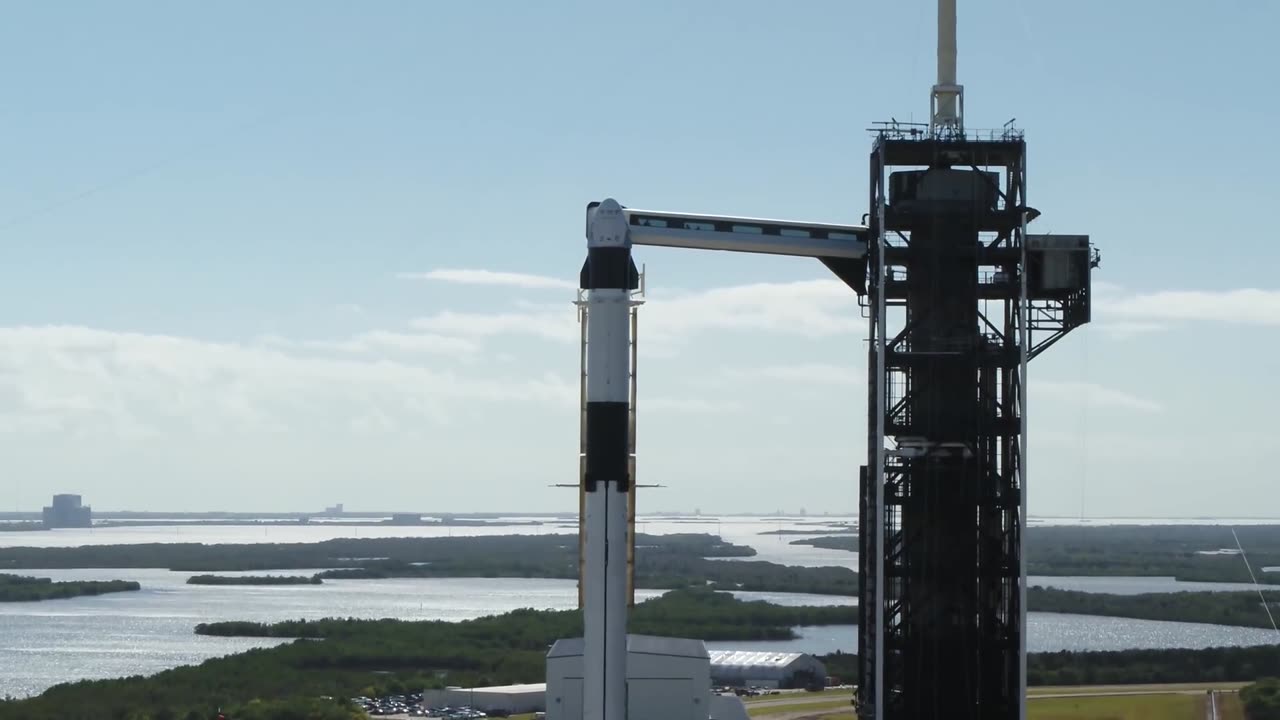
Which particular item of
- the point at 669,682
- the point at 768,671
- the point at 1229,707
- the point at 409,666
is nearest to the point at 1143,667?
the point at 1229,707

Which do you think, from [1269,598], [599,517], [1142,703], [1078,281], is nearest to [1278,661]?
[1142,703]

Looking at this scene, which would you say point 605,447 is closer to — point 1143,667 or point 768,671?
point 768,671

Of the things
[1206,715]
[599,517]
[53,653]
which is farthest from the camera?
[53,653]

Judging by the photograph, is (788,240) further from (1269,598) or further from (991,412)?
(1269,598)

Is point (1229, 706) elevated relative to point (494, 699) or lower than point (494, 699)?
lower

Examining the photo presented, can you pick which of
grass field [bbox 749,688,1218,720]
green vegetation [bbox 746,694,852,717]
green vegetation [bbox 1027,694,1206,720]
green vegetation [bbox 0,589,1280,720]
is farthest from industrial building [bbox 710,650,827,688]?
green vegetation [bbox 1027,694,1206,720]
